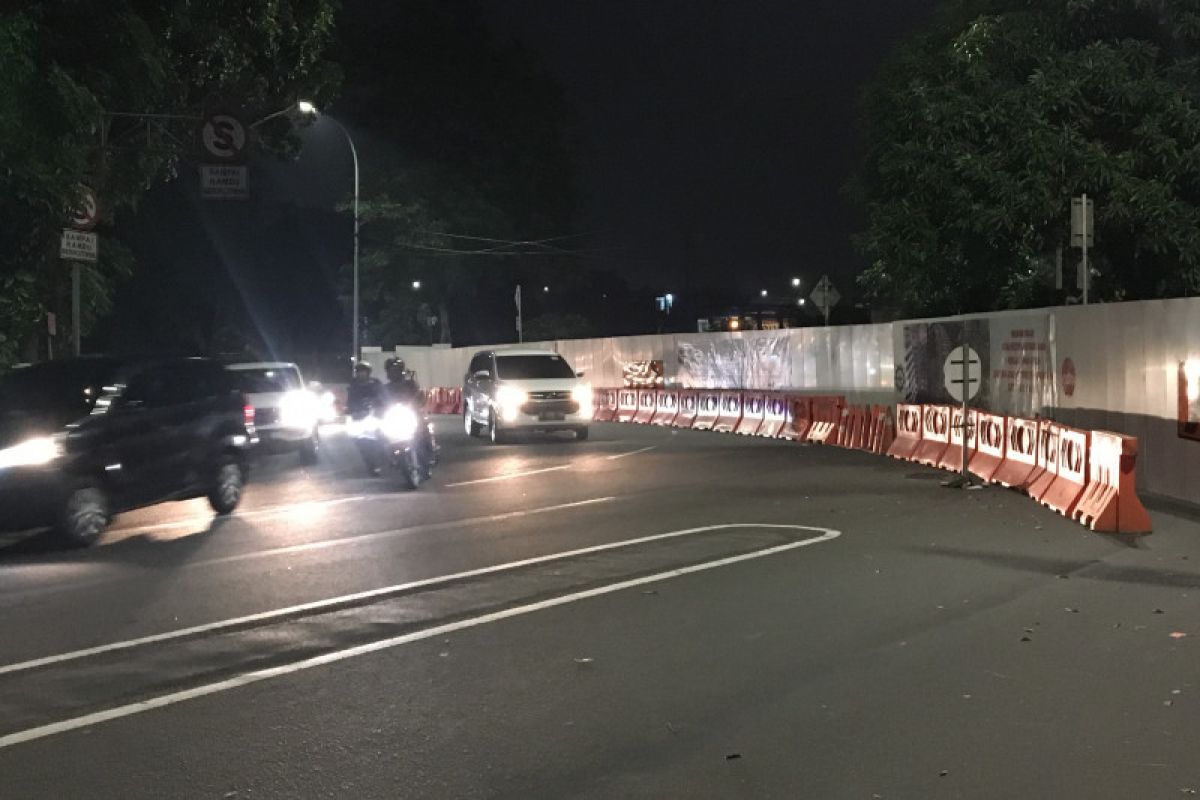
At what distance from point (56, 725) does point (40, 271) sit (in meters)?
18.9

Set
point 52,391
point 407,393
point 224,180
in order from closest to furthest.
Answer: point 52,391
point 407,393
point 224,180

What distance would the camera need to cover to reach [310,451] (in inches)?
890

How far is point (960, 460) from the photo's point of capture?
62.6ft

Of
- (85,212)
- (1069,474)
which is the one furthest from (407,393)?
(1069,474)

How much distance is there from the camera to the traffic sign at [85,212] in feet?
64.5

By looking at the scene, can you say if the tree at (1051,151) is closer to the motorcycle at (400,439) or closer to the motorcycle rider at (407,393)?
the motorcycle rider at (407,393)

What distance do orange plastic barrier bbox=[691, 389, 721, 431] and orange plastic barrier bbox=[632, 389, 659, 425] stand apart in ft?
8.55

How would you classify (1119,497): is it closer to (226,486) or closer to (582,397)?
(226,486)

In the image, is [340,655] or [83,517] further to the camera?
[83,517]

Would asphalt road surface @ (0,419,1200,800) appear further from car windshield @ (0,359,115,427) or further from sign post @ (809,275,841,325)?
sign post @ (809,275,841,325)

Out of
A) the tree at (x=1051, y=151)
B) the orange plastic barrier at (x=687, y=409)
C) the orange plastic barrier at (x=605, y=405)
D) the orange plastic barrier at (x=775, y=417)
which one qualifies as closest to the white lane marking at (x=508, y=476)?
the orange plastic barrier at (x=775, y=417)

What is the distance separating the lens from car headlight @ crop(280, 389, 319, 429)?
840 inches

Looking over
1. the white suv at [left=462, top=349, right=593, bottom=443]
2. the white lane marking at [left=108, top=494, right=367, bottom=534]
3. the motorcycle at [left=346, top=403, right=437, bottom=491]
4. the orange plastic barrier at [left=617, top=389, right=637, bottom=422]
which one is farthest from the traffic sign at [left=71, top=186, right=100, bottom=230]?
the orange plastic barrier at [left=617, top=389, right=637, bottom=422]

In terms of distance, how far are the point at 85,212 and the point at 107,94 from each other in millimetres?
1840
